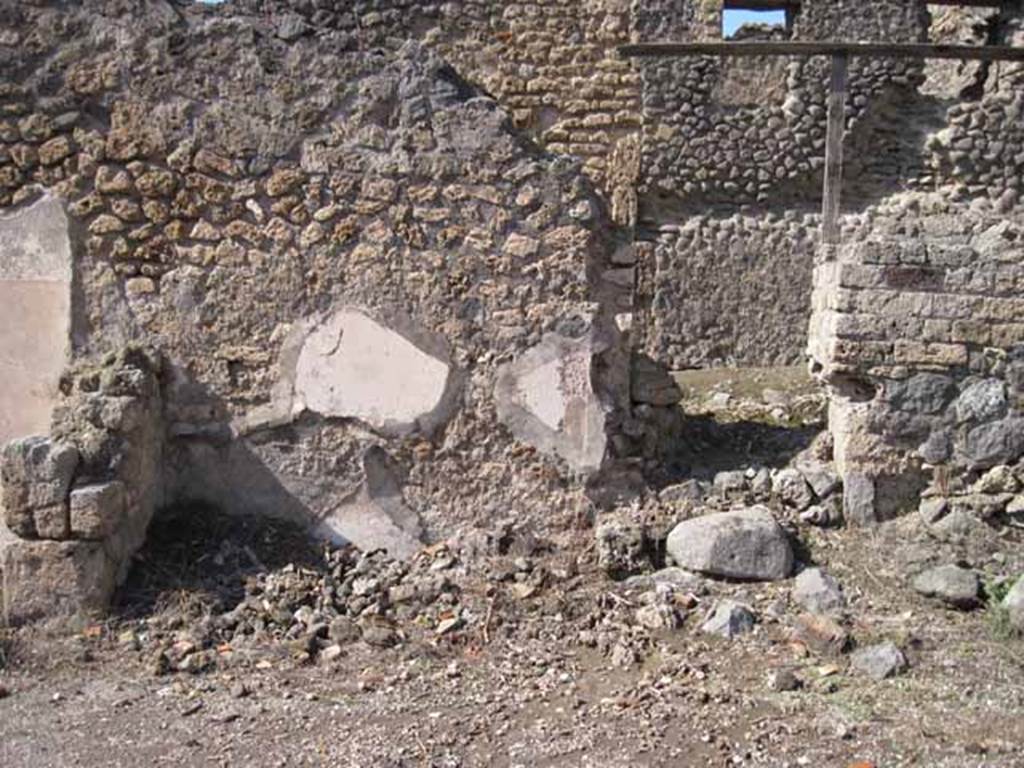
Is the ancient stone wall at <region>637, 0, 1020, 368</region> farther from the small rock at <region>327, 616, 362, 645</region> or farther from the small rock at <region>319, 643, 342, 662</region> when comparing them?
the small rock at <region>319, 643, 342, 662</region>

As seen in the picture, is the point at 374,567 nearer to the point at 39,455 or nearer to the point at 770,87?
the point at 39,455

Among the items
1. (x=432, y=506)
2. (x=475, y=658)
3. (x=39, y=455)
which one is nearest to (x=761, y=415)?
(x=432, y=506)

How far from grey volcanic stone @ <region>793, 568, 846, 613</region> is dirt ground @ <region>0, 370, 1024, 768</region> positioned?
64 mm

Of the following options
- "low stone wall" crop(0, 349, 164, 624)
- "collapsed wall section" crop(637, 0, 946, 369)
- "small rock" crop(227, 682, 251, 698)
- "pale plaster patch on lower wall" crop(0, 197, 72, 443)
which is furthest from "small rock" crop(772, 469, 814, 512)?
"collapsed wall section" crop(637, 0, 946, 369)

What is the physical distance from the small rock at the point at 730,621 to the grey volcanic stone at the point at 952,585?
707mm

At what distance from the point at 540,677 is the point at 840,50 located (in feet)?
16.8

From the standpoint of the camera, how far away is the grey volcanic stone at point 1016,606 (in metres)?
3.48

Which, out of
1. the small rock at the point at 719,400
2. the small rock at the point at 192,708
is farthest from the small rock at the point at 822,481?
the small rock at the point at 192,708

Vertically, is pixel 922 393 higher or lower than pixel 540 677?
higher

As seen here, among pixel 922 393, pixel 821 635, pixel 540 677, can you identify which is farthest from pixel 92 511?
pixel 922 393

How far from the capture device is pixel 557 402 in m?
4.16

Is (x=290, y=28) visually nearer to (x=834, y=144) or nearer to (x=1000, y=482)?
(x=1000, y=482)

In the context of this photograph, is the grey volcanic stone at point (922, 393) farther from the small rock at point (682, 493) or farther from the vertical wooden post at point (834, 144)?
the vertical wooden post at point (834, 144)

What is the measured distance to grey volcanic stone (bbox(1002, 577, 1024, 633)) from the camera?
3.48m
